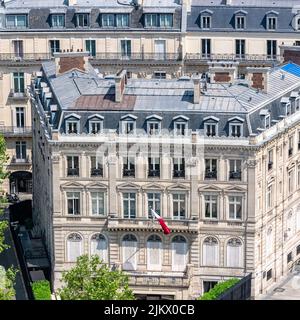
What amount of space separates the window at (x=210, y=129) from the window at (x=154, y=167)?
5.29 m

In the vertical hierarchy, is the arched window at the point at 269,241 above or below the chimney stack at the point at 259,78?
below

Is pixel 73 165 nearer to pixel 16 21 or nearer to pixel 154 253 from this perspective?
pixel 154 253

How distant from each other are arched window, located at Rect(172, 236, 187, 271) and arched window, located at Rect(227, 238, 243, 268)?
426 cm

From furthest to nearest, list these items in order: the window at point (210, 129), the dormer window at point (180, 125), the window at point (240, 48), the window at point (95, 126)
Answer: the window at point (240, 48) < the window at point (95, 126) < the dormer window at point (180, 125) < the window at point (210, 129)

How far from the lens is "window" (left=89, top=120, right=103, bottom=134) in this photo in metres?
90.2

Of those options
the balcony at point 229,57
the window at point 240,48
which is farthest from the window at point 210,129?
the window at point 240,48

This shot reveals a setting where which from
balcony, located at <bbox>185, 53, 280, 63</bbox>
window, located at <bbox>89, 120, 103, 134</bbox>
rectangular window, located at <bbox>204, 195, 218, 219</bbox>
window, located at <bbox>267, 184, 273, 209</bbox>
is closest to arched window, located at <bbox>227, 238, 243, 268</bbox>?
rectangular window, located at <bbox>204, 195, 218, 219</bbox>

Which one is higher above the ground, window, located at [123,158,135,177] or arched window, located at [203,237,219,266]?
window, located at [123,158,135,177]

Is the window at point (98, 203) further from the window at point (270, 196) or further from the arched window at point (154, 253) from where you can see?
the window at point (270, 196)

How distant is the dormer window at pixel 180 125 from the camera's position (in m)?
89.4

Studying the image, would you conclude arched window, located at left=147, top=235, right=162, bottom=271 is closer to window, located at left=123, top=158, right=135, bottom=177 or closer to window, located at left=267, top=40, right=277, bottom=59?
window, located at left=123, top=158, right=135, bottom=177

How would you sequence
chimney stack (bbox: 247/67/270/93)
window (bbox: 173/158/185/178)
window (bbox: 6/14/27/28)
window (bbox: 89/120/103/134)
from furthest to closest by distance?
1. window (bbox: 6/14/27/28)
2. chimney stack (bbox: 247/67/270/93)
3. window (bbox: 89/120/103/134)
4. window (bbox: 173/158/185/178)

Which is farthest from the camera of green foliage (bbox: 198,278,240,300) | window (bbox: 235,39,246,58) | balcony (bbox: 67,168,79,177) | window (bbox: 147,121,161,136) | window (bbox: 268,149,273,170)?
window (bbox: 235,39,246,58)
